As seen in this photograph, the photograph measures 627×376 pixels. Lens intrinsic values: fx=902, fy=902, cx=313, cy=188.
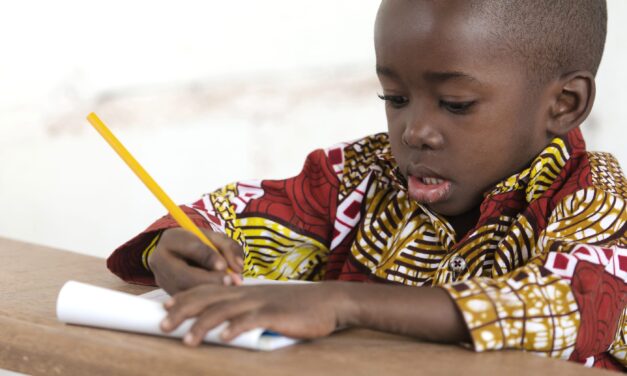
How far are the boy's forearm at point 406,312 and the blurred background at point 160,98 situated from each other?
4.46ft

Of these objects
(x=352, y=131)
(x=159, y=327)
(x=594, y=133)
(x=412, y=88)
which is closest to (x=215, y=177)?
(x=352, y=131)

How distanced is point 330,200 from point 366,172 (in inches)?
2.4

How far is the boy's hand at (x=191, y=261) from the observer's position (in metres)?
0.86

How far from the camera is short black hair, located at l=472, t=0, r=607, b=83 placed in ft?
3.27

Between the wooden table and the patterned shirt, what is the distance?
0.05 meters

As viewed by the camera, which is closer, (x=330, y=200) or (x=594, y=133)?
(x=330, y=200)

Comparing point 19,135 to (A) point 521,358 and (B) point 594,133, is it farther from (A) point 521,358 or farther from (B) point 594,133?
(A) point 521,358

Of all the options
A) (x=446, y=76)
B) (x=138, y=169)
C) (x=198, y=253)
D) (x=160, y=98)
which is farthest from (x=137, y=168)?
(x=160, y=98)

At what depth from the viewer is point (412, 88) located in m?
0.98

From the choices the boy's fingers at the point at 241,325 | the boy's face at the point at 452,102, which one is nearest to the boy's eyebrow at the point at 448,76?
the boy's face at the point at 452,102

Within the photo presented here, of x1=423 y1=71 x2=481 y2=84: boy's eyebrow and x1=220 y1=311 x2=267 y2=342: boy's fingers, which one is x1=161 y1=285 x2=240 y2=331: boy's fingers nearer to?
x1=220 y1=311 x2=267 y2=342: boy's fingers

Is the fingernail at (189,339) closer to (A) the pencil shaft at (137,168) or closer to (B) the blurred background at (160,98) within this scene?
(A) the pencil shaft at (137,168)

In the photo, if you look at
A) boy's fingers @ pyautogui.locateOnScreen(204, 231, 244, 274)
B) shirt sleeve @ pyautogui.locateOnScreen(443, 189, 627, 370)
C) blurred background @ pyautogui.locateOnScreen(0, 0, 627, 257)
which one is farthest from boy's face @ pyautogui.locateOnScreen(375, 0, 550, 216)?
blurred background @ pyautogui.locateOnScreen(0, 0, 627, 257)

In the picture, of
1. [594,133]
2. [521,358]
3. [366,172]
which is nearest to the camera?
[521,358]
